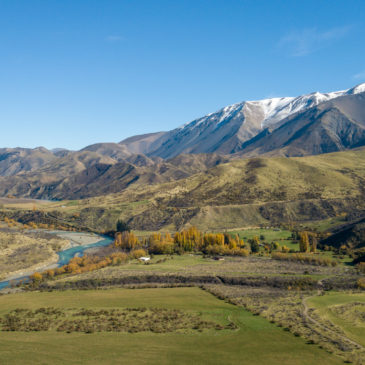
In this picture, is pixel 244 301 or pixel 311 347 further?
pixel 244 301

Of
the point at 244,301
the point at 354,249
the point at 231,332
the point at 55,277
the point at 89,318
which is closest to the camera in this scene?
the point at 231,332

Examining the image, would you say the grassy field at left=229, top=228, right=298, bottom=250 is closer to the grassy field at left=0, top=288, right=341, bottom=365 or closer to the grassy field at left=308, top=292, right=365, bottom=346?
the grassy field at left=308, top=292, right=365, bottom=346

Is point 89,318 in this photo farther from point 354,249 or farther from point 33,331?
point 354,249

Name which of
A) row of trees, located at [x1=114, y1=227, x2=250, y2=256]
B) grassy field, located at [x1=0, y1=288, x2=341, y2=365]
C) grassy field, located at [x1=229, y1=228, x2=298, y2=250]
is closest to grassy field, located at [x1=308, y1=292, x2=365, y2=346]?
grassy field, located at [x1=0, y1=288, x2=341, y2=365]

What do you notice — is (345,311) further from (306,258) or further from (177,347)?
(306,258)

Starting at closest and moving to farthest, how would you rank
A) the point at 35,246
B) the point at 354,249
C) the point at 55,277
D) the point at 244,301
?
the point at 244,301 < the point at 55,277 < the point at 354,249 < the point at 35,246

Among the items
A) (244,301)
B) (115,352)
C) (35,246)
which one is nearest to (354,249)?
(244,301)

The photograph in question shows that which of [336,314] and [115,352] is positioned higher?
[115,352]
